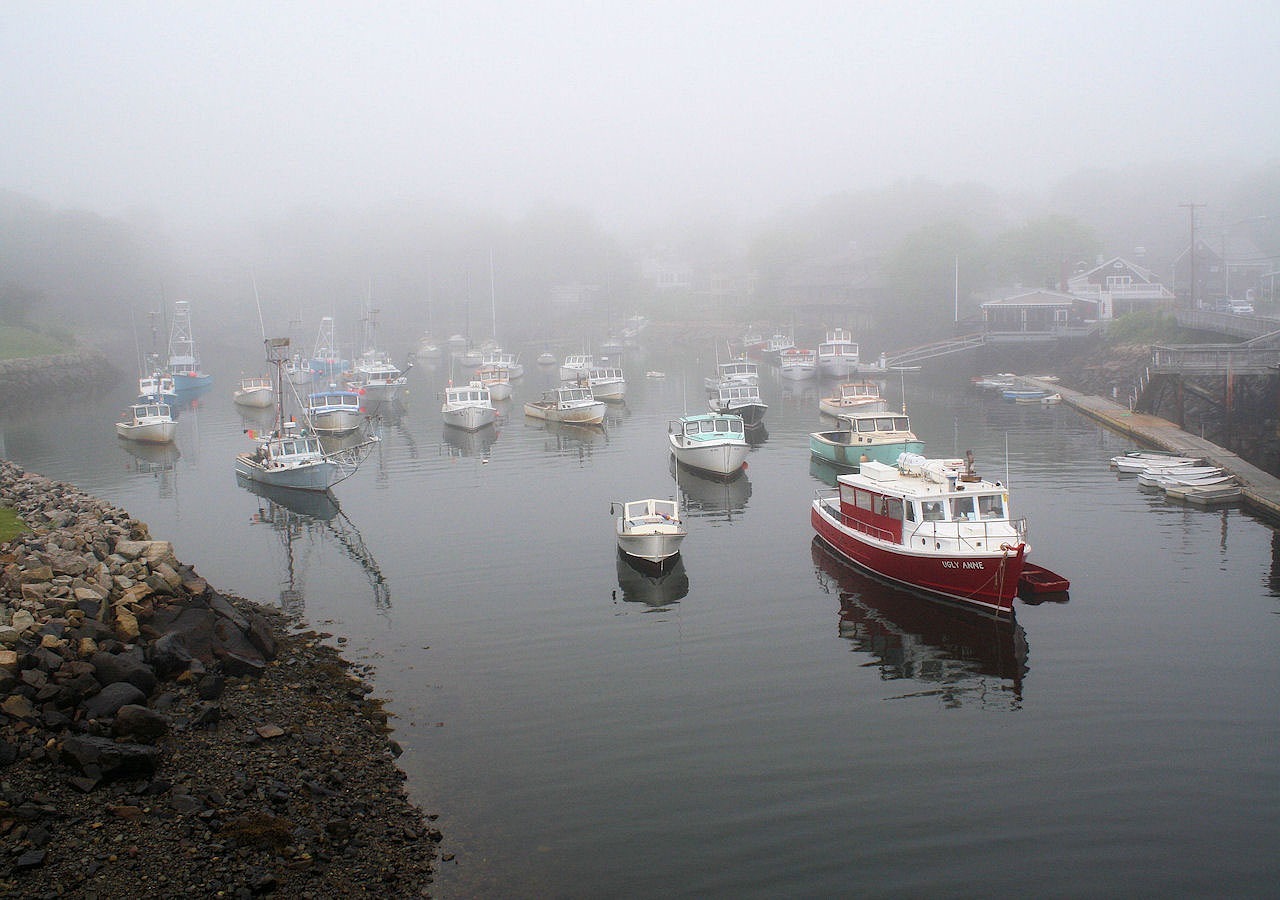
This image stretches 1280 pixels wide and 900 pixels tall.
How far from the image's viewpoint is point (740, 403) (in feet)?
230

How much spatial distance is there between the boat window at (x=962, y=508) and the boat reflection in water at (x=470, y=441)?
34.9 m

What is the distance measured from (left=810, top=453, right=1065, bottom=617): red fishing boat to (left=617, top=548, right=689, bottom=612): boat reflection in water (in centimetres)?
553

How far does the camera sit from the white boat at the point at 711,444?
48.2 metres

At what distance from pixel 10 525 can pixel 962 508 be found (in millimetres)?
26954

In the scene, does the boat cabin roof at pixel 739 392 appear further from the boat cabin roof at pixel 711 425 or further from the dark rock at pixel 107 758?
the dark rock at pixel 107 758

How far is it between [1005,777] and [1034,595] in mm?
11391

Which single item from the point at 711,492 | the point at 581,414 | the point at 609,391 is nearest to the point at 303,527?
the point at 711,492

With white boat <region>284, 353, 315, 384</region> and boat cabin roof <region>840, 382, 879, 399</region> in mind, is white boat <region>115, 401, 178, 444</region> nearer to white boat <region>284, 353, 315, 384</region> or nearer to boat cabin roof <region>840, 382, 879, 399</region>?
white boat <region>284, 353, 315, 384</region>

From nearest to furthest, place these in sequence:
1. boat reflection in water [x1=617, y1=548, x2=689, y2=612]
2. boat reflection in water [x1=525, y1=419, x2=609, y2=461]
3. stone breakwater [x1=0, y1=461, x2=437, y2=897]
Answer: stone breakwater [x1=0, y1=461, x2=437, y2=897], boat reflection in water [x1=617, y1=548, x2=689, y2=612], boat reflection in water [x1=525, y1=419, x2=609, y2=461]

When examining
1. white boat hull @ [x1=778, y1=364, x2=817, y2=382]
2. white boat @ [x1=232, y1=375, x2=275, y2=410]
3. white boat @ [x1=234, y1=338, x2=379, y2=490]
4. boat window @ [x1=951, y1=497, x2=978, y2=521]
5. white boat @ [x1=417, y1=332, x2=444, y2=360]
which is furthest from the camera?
white boat @ [x1=417, y1=332, x2=444, y2=360]

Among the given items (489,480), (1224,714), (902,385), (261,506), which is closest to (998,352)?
(902,385)

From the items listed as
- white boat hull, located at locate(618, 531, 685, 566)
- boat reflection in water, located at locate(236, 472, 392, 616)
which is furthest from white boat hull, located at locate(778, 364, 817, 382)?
white boat hull, located at locate(618, 531, 685, 566)

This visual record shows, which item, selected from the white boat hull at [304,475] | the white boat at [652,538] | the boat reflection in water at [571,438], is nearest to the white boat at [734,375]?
the boat reflection in water at [571,438]

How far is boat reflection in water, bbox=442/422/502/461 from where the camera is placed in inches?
2405
